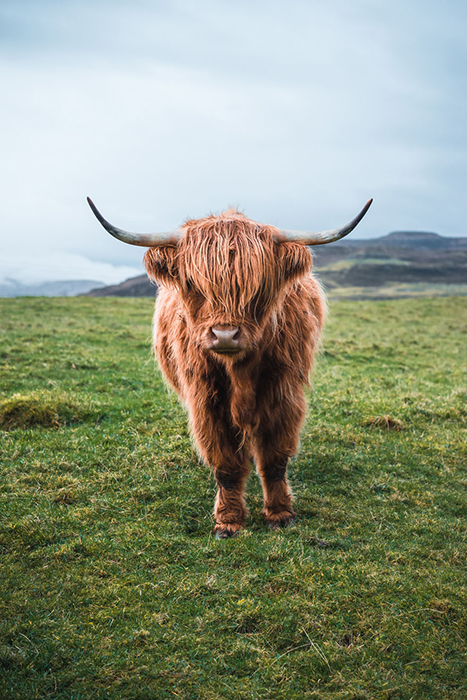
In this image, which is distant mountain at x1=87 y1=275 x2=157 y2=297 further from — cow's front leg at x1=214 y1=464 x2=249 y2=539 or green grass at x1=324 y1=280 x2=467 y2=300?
cow's front leg at x1=214 y1=464 x2=249 y2=539

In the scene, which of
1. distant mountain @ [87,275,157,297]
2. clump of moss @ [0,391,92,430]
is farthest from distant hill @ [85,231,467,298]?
clump of moss @ [0,391,92,430]

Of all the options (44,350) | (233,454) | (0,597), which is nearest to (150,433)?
(233,454)

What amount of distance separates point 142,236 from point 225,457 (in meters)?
1.65

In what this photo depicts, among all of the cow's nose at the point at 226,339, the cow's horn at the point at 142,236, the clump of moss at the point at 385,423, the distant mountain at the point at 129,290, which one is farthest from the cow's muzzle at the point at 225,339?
the distant mountain at the point at 129,290

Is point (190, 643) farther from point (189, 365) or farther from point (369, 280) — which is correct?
point (369, 280)

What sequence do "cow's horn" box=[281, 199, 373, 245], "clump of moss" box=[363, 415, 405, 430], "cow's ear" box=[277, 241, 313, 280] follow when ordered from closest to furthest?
"cow's horn" box=[281, 199, 373, 245] → "cow's ear" box=[277, 241, 313, 280] → "clump of moss" box=[363, 415, 405, 430]

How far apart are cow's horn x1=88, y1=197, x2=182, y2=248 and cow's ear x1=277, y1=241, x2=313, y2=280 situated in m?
0.67

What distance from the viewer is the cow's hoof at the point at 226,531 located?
3512mm

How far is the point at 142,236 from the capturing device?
3.17m

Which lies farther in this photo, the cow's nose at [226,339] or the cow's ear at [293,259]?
the cow's ear at [293,259]

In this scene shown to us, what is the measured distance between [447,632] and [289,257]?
2.22 meters

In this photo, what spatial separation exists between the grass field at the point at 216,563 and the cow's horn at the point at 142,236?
1.91m

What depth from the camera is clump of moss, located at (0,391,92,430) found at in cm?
534

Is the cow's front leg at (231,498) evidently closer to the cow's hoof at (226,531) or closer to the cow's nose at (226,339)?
the cow's hoof at (226,531)
